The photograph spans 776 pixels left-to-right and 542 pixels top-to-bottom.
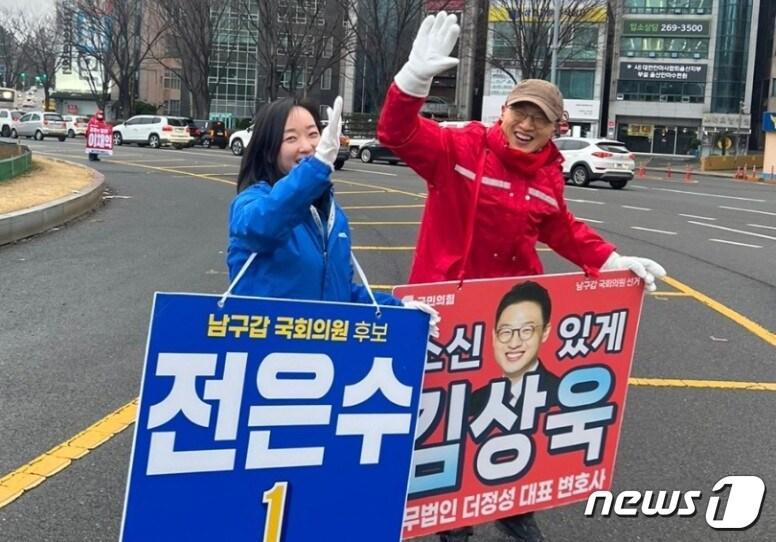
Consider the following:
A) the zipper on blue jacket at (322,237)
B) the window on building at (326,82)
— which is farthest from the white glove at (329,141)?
the window on building at (326,82)

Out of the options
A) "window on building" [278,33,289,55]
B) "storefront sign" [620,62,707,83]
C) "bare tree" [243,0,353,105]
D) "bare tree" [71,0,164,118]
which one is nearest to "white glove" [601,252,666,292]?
"bare tree" [243,0,353,105]

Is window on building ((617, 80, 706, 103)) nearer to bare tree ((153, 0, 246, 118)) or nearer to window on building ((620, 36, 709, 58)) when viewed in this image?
window on building ((620, 36, 709, 58))

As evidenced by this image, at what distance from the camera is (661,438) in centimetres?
474

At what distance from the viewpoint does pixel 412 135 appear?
3.04 m

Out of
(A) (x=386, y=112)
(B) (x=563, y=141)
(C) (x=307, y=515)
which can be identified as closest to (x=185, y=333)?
(C) (x=307, y=515)

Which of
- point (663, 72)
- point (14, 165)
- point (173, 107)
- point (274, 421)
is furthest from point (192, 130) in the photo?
point (274, 421)

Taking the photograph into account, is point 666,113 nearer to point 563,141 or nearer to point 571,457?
point 563,141

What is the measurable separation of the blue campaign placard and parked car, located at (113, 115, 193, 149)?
40465mm

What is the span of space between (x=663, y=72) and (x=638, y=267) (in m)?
70.4

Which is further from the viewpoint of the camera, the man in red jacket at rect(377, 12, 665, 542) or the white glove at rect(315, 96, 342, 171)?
the man in red jacket at rect(377, 12, 665, 542)

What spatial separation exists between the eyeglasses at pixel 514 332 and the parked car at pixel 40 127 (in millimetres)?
47942

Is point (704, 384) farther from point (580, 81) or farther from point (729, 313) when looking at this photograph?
point (580, 81)

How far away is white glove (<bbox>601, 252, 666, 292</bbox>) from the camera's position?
3.44 meters

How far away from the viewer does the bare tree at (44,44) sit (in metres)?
70.5
